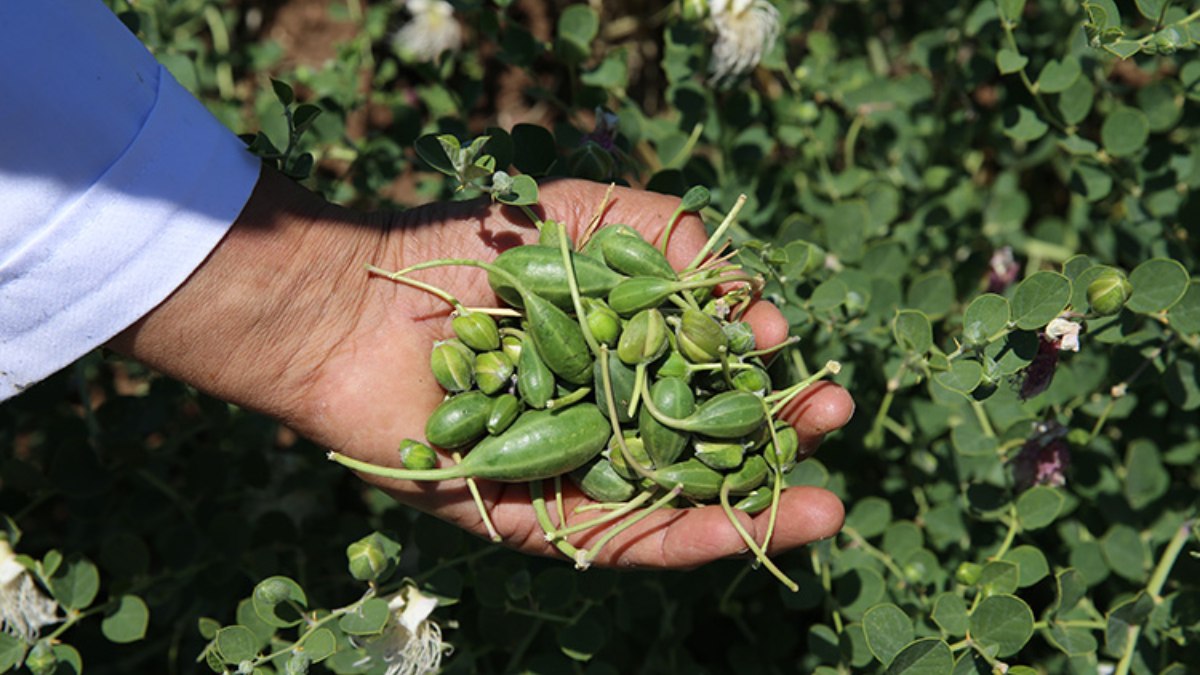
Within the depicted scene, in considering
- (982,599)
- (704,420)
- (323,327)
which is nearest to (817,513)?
(704,420)

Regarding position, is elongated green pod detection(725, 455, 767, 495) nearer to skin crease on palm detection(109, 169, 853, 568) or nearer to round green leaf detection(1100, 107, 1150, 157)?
skin crease on palm detection(109, 169, 853, 568)

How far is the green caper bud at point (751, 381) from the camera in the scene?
1.58m

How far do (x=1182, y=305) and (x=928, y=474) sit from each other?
573 mm

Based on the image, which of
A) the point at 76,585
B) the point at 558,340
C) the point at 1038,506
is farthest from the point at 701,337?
the point at 76,585

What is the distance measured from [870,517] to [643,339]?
0.78m

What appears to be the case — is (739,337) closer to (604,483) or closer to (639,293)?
(639,293)

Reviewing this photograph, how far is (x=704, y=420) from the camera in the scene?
1.51m

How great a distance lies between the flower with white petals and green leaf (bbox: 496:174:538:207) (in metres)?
0.68

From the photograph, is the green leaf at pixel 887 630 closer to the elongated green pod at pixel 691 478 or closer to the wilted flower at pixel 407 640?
the elongated green pod at pixel 691 478

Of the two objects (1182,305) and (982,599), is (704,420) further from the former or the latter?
(1182,305)

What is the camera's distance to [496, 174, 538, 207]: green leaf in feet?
5.21

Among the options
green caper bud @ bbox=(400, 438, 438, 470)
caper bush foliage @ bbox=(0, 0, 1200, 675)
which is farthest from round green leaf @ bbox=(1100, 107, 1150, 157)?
green caper bud @ bbox=(400, 438, 438, 470)

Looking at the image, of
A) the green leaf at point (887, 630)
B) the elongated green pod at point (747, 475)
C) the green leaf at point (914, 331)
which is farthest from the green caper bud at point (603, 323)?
the green leaf at point (887, 630)

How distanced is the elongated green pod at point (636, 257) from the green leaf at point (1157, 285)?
0.74m
